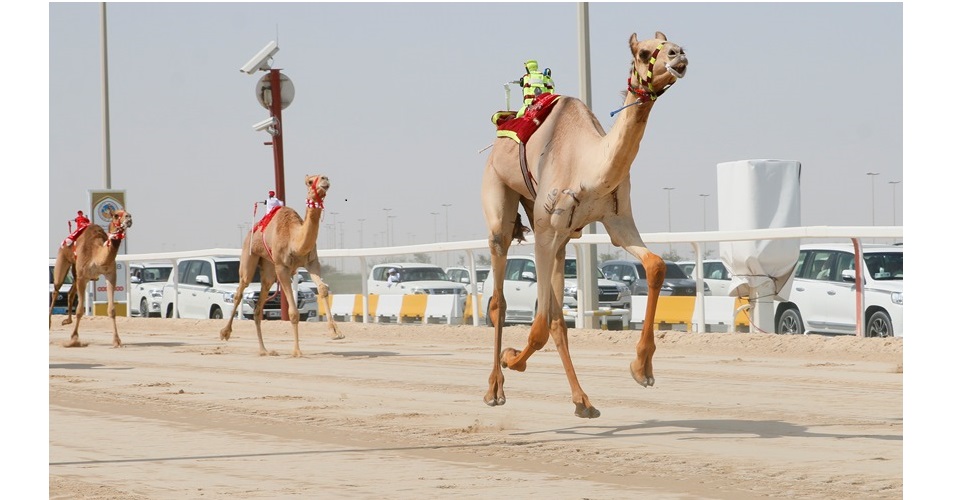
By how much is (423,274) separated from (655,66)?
2633 centimetres

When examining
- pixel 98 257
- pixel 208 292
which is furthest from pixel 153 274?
pixel 98 257

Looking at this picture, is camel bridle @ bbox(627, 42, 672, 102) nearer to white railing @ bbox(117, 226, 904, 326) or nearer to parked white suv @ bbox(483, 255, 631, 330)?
white railing @ bbox(117, 226, 904, 326)

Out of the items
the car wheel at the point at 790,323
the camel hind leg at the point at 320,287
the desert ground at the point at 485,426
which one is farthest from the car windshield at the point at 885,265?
the camel hind leg at the point at 320,287

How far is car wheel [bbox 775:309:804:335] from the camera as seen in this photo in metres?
22.4

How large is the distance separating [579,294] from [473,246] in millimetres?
2057

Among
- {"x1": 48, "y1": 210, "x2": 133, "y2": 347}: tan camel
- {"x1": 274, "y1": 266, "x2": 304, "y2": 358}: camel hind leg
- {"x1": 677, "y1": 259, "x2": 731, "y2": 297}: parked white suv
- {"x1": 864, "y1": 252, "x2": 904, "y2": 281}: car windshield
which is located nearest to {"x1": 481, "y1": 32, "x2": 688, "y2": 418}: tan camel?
{"x1": 274, "y1": 266, "x2": 304, "y2": 358}: camel hind leg

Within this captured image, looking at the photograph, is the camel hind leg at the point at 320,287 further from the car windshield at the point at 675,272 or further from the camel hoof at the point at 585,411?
the car windshield at the point at 675,272

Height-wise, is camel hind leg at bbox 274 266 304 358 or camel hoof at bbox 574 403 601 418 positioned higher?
camel hind leg at bbox 274 266 304 358

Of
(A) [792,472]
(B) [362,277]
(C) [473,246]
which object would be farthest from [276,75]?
(A) [792,472]

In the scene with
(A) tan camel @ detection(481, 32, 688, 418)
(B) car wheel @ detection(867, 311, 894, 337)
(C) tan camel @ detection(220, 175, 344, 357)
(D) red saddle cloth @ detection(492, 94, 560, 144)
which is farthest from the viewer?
(C) tan camel @ detection(220, 175, 344, 357)

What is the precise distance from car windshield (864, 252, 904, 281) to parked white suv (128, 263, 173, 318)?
877 inches

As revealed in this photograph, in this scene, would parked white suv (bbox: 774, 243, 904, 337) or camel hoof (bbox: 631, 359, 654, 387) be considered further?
parked white suv (bbox: 774, 243, 904, 337)

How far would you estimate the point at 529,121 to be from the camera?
11.5 metres

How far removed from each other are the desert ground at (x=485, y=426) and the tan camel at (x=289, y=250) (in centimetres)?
117
